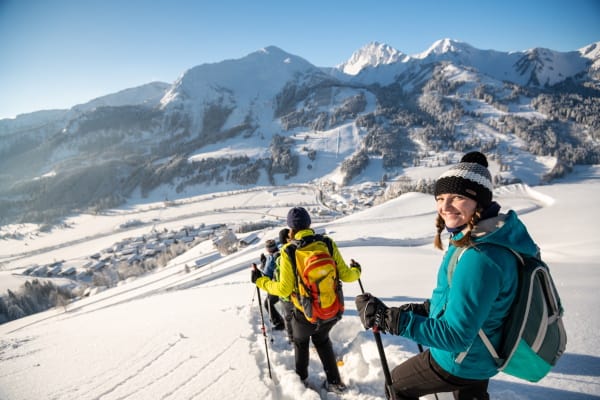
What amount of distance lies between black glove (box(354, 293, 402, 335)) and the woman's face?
0.84 meters

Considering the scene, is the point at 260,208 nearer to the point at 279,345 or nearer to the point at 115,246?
the point at 115,246

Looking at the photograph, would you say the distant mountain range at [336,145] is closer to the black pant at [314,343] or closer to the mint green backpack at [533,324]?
the black pant at [314,343]

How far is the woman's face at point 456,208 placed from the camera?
1953 millimetres

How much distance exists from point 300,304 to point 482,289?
7.93ft

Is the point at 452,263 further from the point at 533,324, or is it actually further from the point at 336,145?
the point at 336,145

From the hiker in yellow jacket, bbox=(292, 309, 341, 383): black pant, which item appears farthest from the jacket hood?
bbox=(292, 309, 341, 383): black pant

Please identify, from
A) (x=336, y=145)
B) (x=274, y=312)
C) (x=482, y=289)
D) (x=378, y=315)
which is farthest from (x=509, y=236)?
(x=336, y=145)

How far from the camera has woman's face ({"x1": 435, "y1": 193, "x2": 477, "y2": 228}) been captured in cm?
195

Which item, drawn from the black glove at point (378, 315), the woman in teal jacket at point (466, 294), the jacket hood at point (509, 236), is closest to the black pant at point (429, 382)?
the woman in teal jacket at point (466, 294)

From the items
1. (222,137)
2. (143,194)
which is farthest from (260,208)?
(222,137)

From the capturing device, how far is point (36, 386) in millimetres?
4805

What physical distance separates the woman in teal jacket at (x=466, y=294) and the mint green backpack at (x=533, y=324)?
0.05 m

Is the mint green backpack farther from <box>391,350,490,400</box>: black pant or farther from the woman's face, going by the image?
<box>391,350,490,400</box>: black pant

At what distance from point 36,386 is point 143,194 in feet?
480
